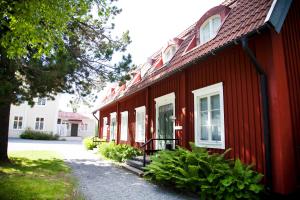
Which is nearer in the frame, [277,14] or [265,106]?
[277,14]

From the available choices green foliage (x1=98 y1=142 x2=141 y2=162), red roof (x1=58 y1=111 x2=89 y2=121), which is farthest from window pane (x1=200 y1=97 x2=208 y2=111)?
red roof (x1=58 y1=111 x2=89 y2=121)

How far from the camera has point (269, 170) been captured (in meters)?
5.44

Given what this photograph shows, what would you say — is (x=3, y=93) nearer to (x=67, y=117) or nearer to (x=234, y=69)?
(x=234, y=69)

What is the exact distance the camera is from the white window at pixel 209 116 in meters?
7.08

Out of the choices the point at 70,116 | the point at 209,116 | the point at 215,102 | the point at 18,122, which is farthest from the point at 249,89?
the point at 70,116

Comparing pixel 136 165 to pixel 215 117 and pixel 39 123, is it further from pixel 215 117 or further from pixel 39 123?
pixel 39 123

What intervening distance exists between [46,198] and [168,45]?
26.1 feet

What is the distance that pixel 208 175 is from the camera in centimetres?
573

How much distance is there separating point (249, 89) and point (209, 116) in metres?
1.72

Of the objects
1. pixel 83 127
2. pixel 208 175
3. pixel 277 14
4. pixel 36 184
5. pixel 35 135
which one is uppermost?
pixel 277 14

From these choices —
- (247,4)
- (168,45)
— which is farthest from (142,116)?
(247,4)

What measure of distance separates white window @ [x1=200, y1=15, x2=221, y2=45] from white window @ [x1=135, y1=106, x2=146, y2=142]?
5051 mm

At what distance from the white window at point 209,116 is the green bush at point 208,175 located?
0.92 metres

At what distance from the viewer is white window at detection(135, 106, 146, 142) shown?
42.3ft
